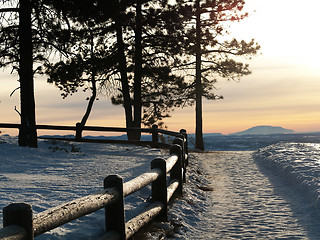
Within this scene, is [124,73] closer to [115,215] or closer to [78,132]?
[78,132]

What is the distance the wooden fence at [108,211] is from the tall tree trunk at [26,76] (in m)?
8.88

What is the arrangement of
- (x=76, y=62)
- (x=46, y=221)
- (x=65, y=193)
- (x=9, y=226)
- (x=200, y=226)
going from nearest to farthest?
(x=9, y=226)
(x=46, y=221)
(x=200, y=226)
(x=65, y=193)
(x=76, y=62)

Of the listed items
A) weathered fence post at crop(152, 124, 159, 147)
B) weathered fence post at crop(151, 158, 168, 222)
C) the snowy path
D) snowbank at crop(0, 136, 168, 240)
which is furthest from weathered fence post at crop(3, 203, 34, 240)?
weathered fence post at crop(152, 124, 159, 147)

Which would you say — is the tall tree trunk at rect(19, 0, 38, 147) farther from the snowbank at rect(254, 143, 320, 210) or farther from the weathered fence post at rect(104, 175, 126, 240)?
the weathered fence post at rect(104, 175, 126, 240)

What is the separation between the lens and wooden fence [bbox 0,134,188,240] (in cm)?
304

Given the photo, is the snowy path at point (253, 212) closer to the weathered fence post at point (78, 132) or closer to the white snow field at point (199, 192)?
the white snow field at point (199, 192)

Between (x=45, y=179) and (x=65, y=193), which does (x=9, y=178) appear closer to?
(x=45, y=179)

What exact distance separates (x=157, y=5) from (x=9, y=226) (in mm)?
21099

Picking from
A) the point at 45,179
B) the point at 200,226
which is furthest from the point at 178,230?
the point at 45,179

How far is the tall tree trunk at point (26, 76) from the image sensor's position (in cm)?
1507

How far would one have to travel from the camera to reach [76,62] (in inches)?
852

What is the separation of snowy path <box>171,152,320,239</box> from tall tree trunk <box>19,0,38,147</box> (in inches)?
314

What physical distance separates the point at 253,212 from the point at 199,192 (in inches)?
86.1

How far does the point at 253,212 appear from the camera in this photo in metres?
7.80
